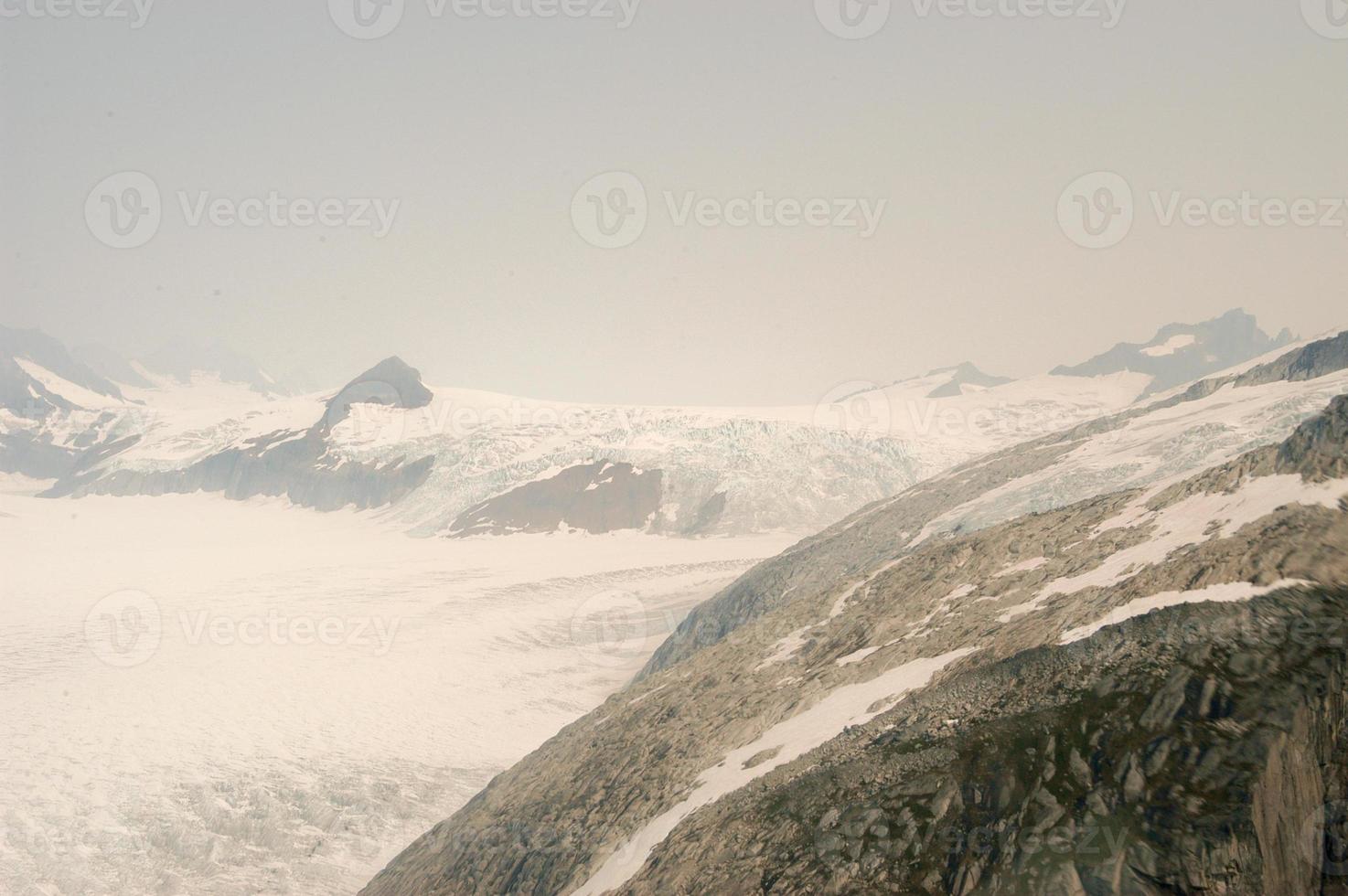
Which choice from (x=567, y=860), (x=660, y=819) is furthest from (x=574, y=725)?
(x=660, y=819)

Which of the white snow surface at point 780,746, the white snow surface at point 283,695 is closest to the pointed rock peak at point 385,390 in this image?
the white snow surface at point 283,695

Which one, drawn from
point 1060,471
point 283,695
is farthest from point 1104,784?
point 283,695

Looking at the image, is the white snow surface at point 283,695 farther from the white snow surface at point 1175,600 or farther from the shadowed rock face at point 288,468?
the shadowed rock face at point 288,468

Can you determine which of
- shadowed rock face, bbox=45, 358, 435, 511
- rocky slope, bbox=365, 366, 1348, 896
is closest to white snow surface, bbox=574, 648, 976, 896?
rocky slope, bbox=365, 366, 1348, 896

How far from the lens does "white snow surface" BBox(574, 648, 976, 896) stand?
14250mm

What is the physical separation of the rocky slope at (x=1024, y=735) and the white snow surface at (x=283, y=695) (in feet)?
41.0

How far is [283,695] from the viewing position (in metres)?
45.6

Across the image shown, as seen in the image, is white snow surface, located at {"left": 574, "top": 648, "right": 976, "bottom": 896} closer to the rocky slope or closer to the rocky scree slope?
the rocky slope

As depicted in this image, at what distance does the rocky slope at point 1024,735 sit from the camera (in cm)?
950

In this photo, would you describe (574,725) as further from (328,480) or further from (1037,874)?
(328,480)

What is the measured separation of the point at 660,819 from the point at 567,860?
9.12ft

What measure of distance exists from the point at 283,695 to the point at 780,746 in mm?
39456

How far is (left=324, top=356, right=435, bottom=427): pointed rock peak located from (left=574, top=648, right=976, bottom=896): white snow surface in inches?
5840

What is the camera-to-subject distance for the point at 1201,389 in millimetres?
43562
